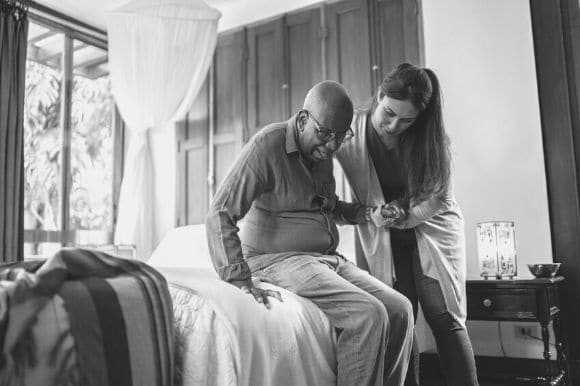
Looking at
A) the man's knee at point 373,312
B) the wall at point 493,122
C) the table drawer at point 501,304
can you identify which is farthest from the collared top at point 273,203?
the wall at point 493,122

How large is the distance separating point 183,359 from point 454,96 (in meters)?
2.32

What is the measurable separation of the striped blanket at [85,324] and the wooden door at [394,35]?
2484 mm

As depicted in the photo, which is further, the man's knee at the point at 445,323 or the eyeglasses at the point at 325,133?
the man's knee at the point at 445,323

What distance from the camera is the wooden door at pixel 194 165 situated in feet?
13.2

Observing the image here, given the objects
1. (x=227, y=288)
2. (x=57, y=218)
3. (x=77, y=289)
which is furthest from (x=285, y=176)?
(x=57, y=218)

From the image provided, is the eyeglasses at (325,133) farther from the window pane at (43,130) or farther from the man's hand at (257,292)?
the window pane at (43,130)

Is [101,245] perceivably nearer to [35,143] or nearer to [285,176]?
[35,143]

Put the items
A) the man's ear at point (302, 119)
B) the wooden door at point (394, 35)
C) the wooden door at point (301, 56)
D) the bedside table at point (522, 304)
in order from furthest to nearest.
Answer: the wooden door at point (301, 56) < the wooden door at point (394, 35) < the bedside table at point (522, 304) < the man's ear at point (302, 119)

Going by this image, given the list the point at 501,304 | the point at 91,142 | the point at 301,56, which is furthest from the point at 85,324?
the point at 91,142

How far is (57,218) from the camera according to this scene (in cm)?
399

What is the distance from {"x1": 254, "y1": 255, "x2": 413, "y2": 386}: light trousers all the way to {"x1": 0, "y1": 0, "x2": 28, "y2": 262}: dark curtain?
2516 millimetres

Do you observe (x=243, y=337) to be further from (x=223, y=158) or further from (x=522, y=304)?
(x=223, y=158)

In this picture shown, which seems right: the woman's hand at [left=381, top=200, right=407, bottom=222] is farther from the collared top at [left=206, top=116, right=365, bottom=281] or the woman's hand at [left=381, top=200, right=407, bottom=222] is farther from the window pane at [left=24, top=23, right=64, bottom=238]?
the window pane at [left=24, top=23, right=64, bottom=238]

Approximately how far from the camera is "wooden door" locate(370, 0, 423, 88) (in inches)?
124
